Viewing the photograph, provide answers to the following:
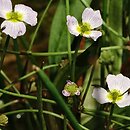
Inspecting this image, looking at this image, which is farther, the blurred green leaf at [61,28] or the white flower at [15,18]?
the blurred green leaf at [61,28]

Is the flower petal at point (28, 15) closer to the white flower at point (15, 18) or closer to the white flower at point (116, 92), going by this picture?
the white flower at point (15, 18)

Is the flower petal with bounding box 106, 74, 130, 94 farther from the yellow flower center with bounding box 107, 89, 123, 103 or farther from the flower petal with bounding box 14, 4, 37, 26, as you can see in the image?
the flower petal with bounding box 14, 4, 37, 26

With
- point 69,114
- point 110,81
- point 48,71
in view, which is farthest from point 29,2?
point 69,114

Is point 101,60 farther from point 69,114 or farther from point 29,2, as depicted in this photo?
point 29,2

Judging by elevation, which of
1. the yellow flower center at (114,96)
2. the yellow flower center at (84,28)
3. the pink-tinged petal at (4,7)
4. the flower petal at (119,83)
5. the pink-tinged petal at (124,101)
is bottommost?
the pink-tinged petal at (124,101)

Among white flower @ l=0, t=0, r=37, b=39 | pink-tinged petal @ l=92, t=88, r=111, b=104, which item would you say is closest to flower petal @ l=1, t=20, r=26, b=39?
white flower @ l=0, t=0, r=37, b=39

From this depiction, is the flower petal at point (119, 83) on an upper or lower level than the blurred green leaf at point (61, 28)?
lower

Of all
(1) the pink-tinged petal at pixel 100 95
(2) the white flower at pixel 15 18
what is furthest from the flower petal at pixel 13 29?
(1) the pink-tinged petal at pixel 100 95

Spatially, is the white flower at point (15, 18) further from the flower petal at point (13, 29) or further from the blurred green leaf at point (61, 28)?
the blurred green leaf at point (61, 28)
